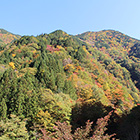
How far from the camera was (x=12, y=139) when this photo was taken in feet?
37.3

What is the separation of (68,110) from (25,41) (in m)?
52.9

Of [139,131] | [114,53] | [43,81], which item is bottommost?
[139,131]

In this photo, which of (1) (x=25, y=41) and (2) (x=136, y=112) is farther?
(1) (x=25, y=41)

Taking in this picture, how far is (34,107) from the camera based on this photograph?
17062mm

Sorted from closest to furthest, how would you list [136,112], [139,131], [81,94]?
[139,131]
[136,112]
[81,94]

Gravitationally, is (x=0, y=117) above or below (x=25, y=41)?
below

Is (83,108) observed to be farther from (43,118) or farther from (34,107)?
(34,107)

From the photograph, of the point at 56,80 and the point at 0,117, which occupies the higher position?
the point at 56,80

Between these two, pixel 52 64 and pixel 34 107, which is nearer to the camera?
pixel 34 107

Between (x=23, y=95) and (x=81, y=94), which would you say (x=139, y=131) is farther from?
(x=81, y=94)

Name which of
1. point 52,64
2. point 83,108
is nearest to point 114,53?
point 52,64

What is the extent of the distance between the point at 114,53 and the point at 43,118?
124943 millimetres

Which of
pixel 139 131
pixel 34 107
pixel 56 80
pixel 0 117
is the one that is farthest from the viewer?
pixel 56 80

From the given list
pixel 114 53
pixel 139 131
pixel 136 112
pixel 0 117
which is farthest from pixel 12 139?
pixel 114 53
